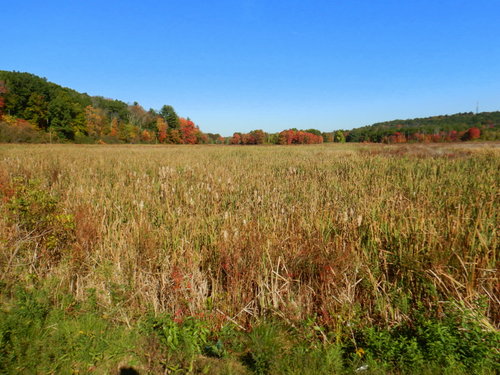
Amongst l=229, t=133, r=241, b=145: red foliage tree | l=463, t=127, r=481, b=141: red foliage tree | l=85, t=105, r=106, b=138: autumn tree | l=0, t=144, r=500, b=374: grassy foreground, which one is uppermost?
l=85, t=105, r=106, b=138: autumn tree

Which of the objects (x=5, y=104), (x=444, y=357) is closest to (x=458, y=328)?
(x=444, y=357)

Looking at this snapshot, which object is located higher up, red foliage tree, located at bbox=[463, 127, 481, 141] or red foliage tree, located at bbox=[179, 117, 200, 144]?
red foliage tree, located at bbox=[179, 117, 200, 144]

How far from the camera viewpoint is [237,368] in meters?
2.20

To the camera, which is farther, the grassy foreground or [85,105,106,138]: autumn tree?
[85,105,106,138]: autumn tree

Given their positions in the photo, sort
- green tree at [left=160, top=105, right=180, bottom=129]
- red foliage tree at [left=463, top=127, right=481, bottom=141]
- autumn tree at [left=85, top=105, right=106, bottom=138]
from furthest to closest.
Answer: green tree at [left=160, top=105, right=180, bottom=129]
red foliage tree at [left=463, top=127, right=481, bottom=141]
autumn tree at [left=85, top=105, right=106, bottom=138]

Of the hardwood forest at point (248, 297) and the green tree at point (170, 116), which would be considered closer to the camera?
the hardwood forest at point (248, 297)

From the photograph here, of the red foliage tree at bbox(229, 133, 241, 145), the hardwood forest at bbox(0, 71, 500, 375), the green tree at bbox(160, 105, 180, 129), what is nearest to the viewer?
the hardwood forest at bbox(0, 71, 500, 375)

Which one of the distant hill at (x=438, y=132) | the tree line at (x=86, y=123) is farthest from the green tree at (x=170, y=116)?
the distant hill at (x=438, y=132)

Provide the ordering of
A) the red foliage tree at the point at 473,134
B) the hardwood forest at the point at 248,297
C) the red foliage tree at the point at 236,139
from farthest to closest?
1. the red foliage tree at the point at 236,139
2. the red foliage tree at the point at 473,134
3. the hardwood forest at the point at 248,297

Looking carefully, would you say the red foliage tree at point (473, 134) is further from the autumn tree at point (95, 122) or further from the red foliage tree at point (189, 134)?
the autumn tree at point (95, 122)

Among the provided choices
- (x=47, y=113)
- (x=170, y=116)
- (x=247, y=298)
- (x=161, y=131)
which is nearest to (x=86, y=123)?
(x=47, y=113)

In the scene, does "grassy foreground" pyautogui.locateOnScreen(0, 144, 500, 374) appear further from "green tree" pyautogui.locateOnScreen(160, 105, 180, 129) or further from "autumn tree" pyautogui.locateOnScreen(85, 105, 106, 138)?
"green tree" pyautogui.locateOnScreen(160, 105, 180, 129)

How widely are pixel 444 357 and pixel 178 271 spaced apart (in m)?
2.68

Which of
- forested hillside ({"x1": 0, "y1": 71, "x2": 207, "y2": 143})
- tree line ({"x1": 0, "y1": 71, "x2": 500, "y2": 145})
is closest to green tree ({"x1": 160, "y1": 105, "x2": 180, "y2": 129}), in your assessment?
tree line ({"x1": 0, "y1": 71, "x2": 500, "y2": 145})
